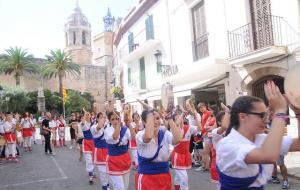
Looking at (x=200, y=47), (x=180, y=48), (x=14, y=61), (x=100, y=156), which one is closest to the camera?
(x=100, y=156)

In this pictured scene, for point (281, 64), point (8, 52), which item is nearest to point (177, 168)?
point (281, 64)

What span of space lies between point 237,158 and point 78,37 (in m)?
80.8

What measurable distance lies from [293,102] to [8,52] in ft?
165

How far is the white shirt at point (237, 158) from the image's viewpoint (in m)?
2.57

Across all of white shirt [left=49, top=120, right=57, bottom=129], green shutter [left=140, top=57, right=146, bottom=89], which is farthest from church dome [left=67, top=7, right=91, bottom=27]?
white shirt [left=49, top=120, right=57, bottom=129]

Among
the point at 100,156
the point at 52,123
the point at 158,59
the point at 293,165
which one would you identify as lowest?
the point at 293,165

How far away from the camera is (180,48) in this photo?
60.3 ft

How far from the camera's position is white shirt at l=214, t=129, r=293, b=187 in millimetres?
2574

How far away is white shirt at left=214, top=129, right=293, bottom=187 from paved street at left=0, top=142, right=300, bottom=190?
528 cm

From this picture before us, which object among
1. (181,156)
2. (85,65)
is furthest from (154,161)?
(85,65)

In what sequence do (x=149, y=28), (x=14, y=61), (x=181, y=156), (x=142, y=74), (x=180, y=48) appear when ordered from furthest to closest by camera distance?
(x=14, y=61), (x=142, y=74), (x=149, y=28), (x=180, y=48), (x=181, y=156)

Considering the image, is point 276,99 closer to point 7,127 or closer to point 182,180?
point 182,180

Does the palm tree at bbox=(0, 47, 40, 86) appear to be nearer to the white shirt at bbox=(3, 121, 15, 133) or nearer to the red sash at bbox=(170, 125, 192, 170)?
the white shirt at bbox=(3, 121, 15, 133)

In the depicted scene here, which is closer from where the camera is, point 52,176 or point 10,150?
point 52,176
